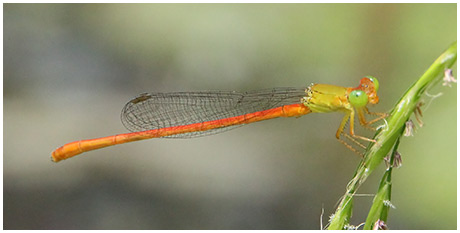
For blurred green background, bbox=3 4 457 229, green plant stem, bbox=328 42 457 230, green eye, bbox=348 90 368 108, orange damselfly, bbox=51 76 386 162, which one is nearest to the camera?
green plant stem, bbox=328 42 457 230

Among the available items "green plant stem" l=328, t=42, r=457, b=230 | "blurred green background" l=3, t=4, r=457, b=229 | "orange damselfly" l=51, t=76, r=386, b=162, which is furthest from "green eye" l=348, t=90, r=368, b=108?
"blurred green background" l=3, t=4, r=457, b=229

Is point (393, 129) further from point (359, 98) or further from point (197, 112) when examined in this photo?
point (197, 112)

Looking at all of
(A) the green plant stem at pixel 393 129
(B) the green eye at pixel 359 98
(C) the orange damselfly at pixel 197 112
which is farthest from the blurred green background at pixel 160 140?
(A) the green plant stem at pixel 393 129

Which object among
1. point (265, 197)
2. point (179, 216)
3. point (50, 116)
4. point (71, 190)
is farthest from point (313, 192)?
point (50, 116)

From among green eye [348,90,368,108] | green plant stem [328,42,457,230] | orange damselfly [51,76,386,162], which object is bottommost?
green plant stem [328,42,457,230]

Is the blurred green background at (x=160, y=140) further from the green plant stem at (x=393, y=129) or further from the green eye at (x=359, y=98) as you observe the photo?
the green plant stem at (x=393, y=129)

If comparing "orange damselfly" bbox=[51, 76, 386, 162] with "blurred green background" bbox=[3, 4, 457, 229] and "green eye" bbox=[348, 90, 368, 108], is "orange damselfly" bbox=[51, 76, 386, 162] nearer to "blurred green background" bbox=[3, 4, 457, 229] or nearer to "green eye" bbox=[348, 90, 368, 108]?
"green eye" bbox=[348, 90, 368, 108]

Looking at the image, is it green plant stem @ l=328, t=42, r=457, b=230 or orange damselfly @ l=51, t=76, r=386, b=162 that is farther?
orange damselfly @ l=51, t=76, r=386, b=162
